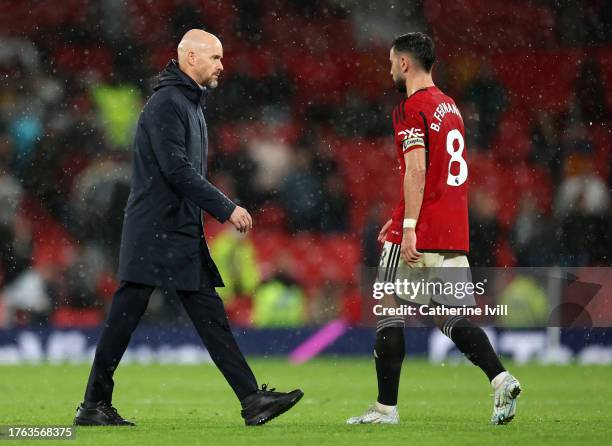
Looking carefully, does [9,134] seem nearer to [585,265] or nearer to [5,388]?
[5,388]

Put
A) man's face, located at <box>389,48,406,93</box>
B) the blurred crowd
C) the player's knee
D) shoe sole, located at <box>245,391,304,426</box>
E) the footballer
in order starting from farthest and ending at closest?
1. the blurred crowd
2. man's face, located at <box>389,48,406,93</box>
3. the player's knee
4. the footballer
5. shoe sole, located at <box>245,391,304,426</box>

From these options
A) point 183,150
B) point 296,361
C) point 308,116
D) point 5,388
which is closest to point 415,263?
point 183,150

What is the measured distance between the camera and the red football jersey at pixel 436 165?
598cm

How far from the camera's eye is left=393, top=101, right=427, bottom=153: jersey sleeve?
594 cm

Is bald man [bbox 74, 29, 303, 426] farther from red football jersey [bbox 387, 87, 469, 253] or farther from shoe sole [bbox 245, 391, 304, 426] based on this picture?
red football jersey [bbox 387, 87, 469, 253]

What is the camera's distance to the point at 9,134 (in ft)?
45.8

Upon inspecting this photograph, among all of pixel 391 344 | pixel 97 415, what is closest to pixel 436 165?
pixel 391 344

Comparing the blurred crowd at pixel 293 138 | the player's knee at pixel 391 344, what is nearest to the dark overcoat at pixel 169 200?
the player's knee at pixel 391 344

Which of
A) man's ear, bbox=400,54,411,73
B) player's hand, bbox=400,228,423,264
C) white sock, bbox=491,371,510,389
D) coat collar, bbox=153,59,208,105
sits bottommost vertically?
white sock, bbox=491,371,510,389

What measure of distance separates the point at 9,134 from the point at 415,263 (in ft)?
29.1

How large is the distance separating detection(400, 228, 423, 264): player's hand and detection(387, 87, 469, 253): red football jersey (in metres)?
0.11

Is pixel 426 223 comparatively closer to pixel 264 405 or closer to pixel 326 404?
pixel 264 405

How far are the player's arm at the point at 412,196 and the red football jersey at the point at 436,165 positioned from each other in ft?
0.18

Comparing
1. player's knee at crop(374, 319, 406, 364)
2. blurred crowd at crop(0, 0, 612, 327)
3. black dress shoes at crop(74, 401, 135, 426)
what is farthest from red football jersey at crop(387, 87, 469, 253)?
blurred crowd at crop(0, 0, 612, 327)
